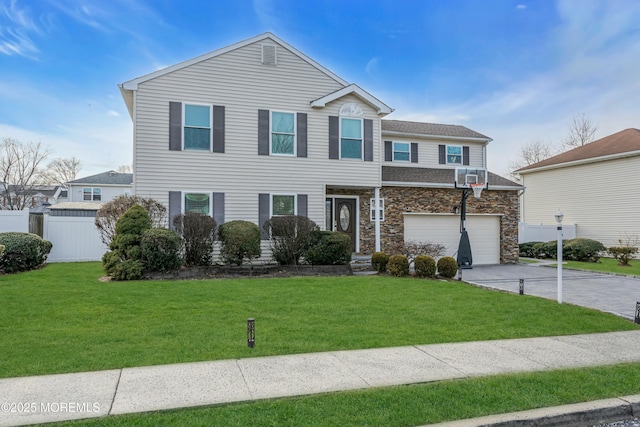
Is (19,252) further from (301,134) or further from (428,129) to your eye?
(428,129)

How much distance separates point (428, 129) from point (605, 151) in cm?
1006

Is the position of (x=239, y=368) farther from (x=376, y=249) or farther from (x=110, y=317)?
(x=376, y=249)

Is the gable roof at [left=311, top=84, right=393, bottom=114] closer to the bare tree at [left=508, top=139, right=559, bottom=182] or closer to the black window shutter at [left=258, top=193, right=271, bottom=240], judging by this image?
the black window shutter at [left=258, top=193, right=271, bottom=240]

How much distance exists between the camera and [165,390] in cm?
409

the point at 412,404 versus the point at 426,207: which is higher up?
the point at 426,207

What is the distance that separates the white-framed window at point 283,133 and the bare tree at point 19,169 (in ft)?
102

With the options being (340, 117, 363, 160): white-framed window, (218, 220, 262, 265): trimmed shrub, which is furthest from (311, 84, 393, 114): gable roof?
(218, 220, 262, 265): trimmed shrub

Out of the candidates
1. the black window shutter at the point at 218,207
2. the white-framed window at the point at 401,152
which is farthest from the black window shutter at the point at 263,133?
the white-framed window at the point at 401,152

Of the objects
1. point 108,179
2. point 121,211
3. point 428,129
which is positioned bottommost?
point 121,211

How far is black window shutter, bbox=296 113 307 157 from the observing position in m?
14.7

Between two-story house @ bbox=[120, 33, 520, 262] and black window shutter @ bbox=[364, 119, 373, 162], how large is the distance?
0.04 meters

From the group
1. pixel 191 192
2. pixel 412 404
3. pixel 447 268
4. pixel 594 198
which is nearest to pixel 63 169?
pixel 191 192

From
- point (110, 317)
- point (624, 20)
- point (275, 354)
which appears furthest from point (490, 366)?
point (624, 20)

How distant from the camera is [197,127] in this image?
13.8 m
